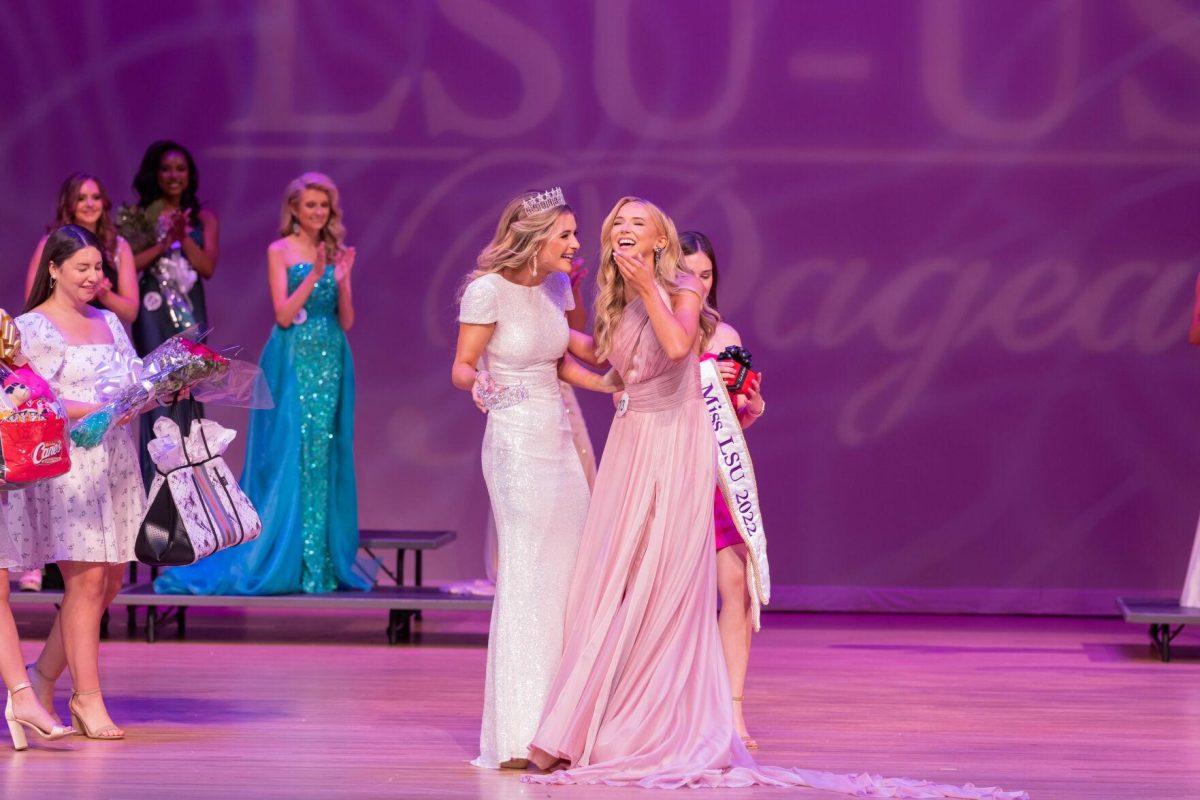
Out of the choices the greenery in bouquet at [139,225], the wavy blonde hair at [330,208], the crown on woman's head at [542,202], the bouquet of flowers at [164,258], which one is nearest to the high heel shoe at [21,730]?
the crown on woman's head at [542,202]

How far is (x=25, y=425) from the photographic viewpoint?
439 centimetres

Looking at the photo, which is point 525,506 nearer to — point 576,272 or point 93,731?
point 576,272

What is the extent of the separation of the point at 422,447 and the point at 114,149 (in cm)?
215

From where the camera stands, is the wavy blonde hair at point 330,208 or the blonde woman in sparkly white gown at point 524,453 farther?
the wavy blonde hair at point 330,208

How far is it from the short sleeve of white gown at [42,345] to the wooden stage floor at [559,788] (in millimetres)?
1055

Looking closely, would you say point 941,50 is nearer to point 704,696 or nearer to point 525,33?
point 525,33

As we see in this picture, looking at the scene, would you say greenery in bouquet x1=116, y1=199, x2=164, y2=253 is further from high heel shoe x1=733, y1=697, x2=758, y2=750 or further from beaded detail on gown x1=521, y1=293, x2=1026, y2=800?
high heel shoe x1=733, y1=697, x2=758, y2=750

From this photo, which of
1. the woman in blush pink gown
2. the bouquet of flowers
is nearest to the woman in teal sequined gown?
the bouquet of flowers

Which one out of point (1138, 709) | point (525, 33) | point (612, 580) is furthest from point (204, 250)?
point (1138, 709)

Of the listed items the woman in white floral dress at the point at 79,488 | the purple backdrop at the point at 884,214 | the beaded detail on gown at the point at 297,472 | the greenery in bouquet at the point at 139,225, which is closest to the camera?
the woman in white floral dress at the point at 79,488

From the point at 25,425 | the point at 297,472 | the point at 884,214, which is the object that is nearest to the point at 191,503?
the point at 25,425

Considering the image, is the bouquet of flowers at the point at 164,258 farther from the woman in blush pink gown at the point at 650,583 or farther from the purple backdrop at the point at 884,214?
the woman in blush pink gown at the point at 650,583

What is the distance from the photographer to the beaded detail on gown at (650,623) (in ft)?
14.5

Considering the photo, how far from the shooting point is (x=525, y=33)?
8445 millimetres
